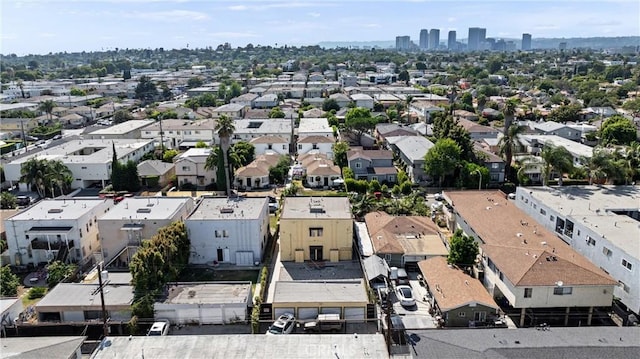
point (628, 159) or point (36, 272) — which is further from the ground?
point (628, 159)

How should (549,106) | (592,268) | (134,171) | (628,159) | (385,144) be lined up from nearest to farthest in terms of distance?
(592,268) < (628,159) < (134,171) < (385,144) < (549,106)

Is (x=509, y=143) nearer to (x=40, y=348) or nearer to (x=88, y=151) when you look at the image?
(x=40, y=348)

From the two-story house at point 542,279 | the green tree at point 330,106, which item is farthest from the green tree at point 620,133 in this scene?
the green tree at point 330,106

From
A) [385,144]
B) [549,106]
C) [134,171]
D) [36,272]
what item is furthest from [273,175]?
[549,106]

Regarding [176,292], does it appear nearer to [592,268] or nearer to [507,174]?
[592,268]

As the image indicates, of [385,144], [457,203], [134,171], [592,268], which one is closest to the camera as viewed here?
[592,268]

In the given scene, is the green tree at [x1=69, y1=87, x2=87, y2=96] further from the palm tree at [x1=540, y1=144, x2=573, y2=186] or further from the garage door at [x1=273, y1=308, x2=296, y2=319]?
the garage door at [x1=273, y1=308, x2=296, y2=319]

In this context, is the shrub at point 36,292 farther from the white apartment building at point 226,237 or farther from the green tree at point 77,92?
the green tree at point 77,92
